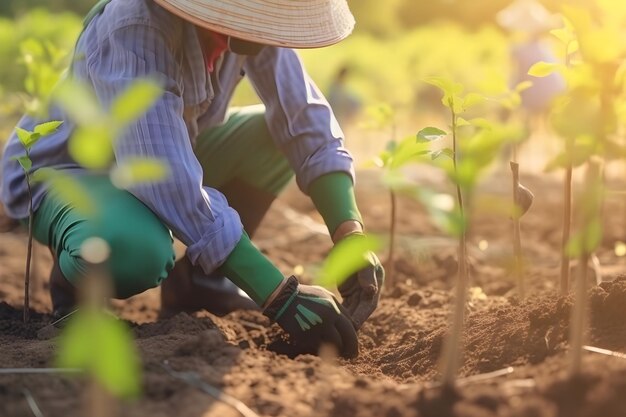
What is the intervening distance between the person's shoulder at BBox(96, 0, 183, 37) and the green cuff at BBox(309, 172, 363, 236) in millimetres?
599

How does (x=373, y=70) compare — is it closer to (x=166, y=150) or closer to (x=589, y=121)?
(x=166, y=150)

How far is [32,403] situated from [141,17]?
3.43 feet

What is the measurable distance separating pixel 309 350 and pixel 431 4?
82.4 ft

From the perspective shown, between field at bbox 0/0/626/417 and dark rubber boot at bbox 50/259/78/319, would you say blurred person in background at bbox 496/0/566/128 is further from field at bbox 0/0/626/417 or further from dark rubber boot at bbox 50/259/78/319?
dark rubber boot at bbox 50/259/78/319

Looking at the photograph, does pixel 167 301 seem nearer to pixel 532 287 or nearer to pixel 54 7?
pixel 532 287

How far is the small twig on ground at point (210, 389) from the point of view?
1.50 meters

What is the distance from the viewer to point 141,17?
218cm

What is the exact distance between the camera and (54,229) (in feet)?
7.95

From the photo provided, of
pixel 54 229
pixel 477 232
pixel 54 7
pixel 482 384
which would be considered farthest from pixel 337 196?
pixel 54 7

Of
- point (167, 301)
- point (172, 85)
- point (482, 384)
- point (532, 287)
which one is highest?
point (172, 85)

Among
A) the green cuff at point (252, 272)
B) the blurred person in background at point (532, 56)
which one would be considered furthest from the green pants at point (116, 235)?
the blurred person in background at point (532, 56)

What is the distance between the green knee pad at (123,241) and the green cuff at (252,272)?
241 mm

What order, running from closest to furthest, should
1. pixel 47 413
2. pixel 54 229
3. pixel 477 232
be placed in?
1. pixel 47 413
2. pixel 54 229
3. pixel 477 232

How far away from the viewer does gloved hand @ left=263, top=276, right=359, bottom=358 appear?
78.5 inches
